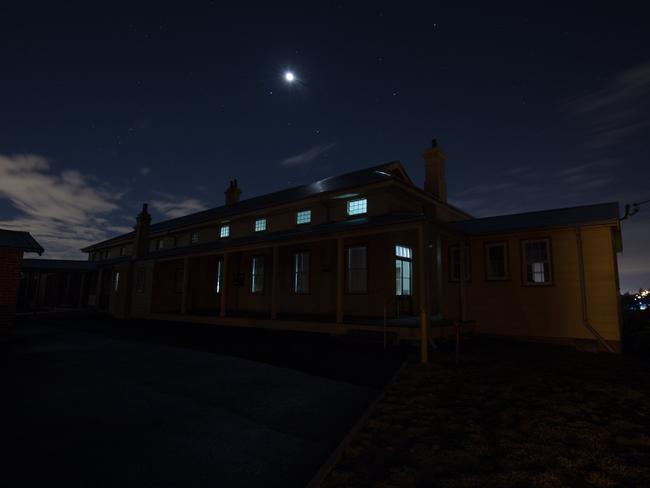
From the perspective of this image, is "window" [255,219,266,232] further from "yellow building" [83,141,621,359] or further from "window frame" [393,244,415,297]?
"window frame" [393,244,415,297]

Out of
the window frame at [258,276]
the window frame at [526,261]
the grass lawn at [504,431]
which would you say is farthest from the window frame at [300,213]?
the grass lawn at [504,431]

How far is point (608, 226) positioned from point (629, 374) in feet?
16.6

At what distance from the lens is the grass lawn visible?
11.1 ft

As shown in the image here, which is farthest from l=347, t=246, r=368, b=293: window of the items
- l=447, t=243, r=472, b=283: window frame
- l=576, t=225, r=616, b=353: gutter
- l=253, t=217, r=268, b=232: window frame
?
Result: l=576, t=225, r=616, b=353: gutter

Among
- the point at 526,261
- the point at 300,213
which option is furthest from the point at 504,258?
the point at 300,213

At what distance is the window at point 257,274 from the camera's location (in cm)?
1784

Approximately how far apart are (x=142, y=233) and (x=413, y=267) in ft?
56.8

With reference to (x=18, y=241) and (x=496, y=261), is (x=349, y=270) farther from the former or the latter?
(x=18, y=241)

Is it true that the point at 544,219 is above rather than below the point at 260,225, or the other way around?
below

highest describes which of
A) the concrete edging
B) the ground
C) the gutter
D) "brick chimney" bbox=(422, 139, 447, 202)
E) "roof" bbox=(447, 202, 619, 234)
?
"brick chimney" bbox=(422, 139, 447, 202)

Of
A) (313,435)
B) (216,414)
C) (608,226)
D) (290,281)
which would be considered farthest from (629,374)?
(290,281)

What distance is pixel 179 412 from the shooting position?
5113 millimetres

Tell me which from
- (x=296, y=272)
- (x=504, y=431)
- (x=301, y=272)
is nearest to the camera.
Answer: (x=504, y=431)

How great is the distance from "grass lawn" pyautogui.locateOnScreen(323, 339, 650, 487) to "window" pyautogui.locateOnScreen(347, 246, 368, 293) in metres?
6.14
